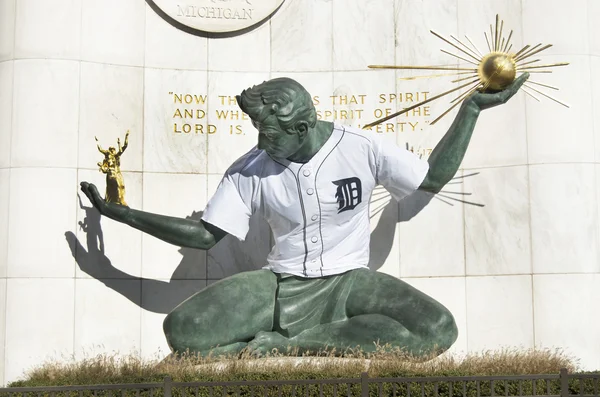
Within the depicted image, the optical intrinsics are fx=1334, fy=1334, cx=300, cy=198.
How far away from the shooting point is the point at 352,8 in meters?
13.1

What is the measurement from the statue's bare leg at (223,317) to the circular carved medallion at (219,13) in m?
2.88

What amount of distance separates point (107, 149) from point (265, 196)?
1865 mm

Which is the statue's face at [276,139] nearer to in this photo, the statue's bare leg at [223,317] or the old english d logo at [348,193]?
the old english d logo at [348,193]

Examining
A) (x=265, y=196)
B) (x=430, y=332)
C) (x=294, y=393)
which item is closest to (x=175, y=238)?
(x=265, y=196)

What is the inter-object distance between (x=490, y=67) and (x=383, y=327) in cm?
239

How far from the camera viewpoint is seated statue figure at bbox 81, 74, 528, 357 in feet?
35.9

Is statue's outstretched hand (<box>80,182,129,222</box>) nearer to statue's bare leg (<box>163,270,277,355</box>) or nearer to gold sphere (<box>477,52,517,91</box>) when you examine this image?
statue's bare leg (<box>163,270,277,355</box>)

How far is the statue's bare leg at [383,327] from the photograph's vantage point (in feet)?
35.2

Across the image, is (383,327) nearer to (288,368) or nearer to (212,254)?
(288,368)

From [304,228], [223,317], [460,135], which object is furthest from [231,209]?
[460,135]

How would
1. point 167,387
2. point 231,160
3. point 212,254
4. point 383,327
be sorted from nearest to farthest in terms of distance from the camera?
1. point 167,387
2. point 383,327
3. point 212,254
4. point 231,160

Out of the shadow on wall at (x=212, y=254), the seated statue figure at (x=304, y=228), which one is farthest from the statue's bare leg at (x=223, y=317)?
the shadow on wall at (x=212, y=254)

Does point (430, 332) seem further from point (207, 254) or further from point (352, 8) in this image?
point (352, 8)

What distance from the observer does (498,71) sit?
11195 millimetres
